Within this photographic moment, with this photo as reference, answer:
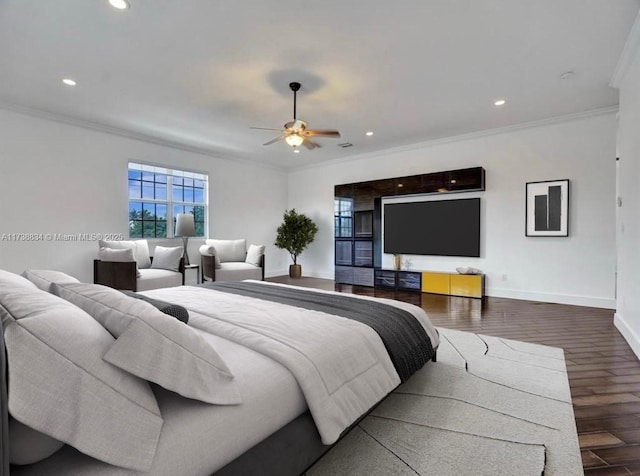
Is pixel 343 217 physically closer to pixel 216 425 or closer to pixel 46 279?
pixel 46 279

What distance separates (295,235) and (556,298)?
4960 millimetres

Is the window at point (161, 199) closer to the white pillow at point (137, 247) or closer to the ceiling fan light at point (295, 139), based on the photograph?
the white pillow at point (137, 247)

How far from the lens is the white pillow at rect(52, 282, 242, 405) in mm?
973

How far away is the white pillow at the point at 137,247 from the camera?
482cm

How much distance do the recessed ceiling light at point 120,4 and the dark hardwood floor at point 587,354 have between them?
13.0 feet

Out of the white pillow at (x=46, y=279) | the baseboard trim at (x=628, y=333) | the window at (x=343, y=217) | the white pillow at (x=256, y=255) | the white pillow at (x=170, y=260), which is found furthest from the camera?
the window at (x=343, y=217)

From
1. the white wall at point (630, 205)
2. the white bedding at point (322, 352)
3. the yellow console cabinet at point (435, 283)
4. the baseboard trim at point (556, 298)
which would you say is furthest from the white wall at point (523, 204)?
the white bedding at point (322, 352)

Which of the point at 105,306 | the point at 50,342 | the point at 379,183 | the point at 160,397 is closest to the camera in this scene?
the point at 50,342

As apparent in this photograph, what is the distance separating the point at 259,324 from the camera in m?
1.74

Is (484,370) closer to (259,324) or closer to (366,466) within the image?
(366,466)

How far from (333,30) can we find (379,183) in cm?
401

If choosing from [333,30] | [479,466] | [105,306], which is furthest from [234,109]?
[479,466]

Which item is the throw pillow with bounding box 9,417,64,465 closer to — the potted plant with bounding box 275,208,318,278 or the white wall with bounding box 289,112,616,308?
the white wall with bounding box 289,112,616,308

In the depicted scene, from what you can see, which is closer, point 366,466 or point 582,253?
point 366,466
